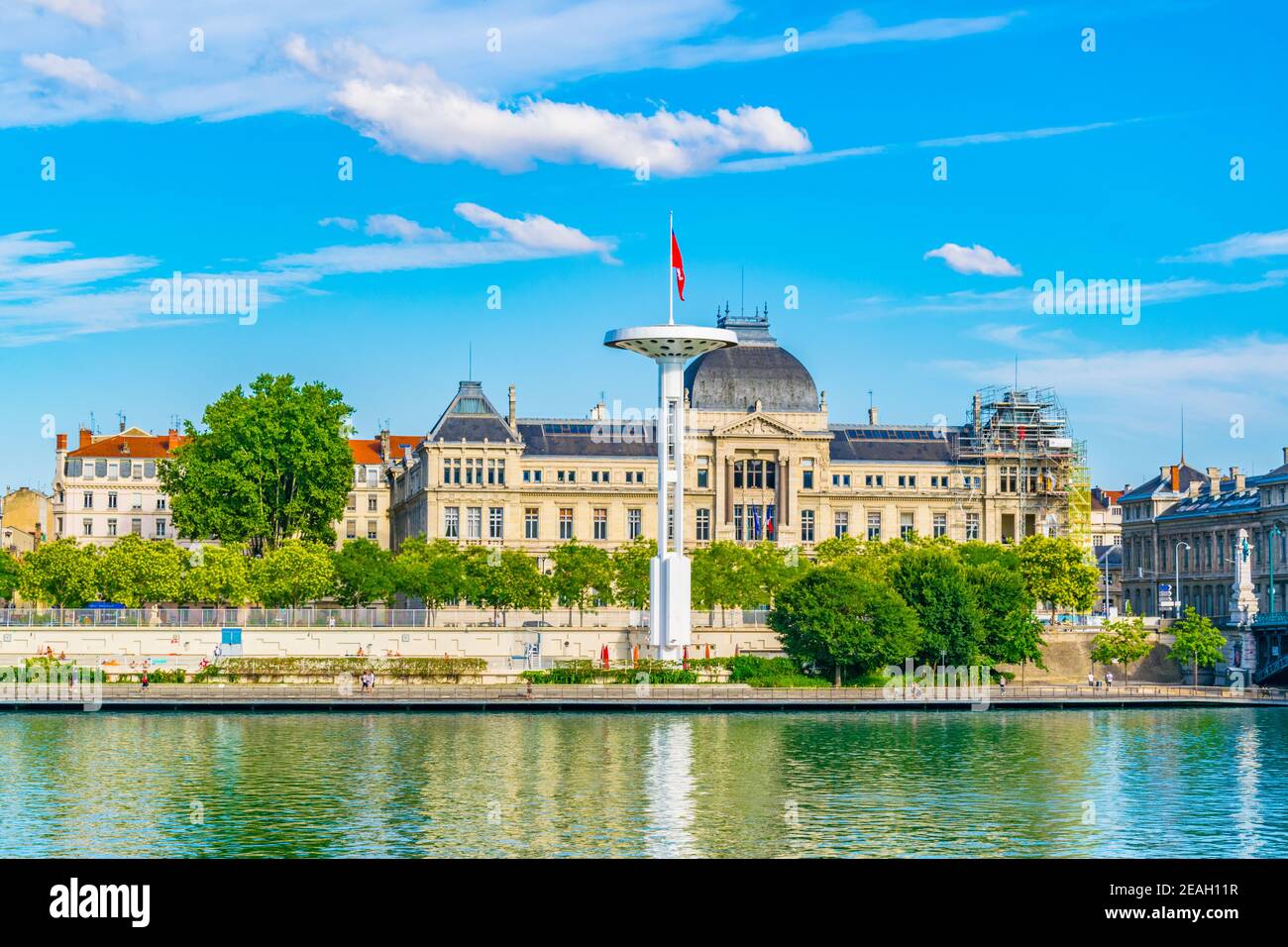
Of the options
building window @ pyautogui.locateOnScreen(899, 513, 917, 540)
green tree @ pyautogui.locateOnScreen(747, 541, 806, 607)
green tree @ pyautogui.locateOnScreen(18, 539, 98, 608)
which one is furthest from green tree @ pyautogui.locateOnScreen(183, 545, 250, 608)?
building window @ pyautogui.locateOnScreen(899, 513, 917, 540)

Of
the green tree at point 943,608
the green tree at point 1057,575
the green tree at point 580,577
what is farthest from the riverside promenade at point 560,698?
the green tree at point 1057,575

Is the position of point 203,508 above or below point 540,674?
above

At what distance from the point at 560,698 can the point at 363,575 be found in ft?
81.2

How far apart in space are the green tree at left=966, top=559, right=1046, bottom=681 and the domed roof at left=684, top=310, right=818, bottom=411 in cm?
3646

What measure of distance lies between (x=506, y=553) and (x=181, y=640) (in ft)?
65.7

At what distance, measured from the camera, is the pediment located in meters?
122

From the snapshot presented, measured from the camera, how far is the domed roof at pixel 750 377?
123312mm

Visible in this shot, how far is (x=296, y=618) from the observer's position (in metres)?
91.8

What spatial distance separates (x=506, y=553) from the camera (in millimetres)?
100688

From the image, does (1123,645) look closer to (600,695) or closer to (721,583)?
(721,583)

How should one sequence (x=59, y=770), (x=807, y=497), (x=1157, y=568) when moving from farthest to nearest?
(x=1157, y=568), (x=807, y=497), (x=59, y=770)

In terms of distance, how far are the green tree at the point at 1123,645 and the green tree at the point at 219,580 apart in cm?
4565
